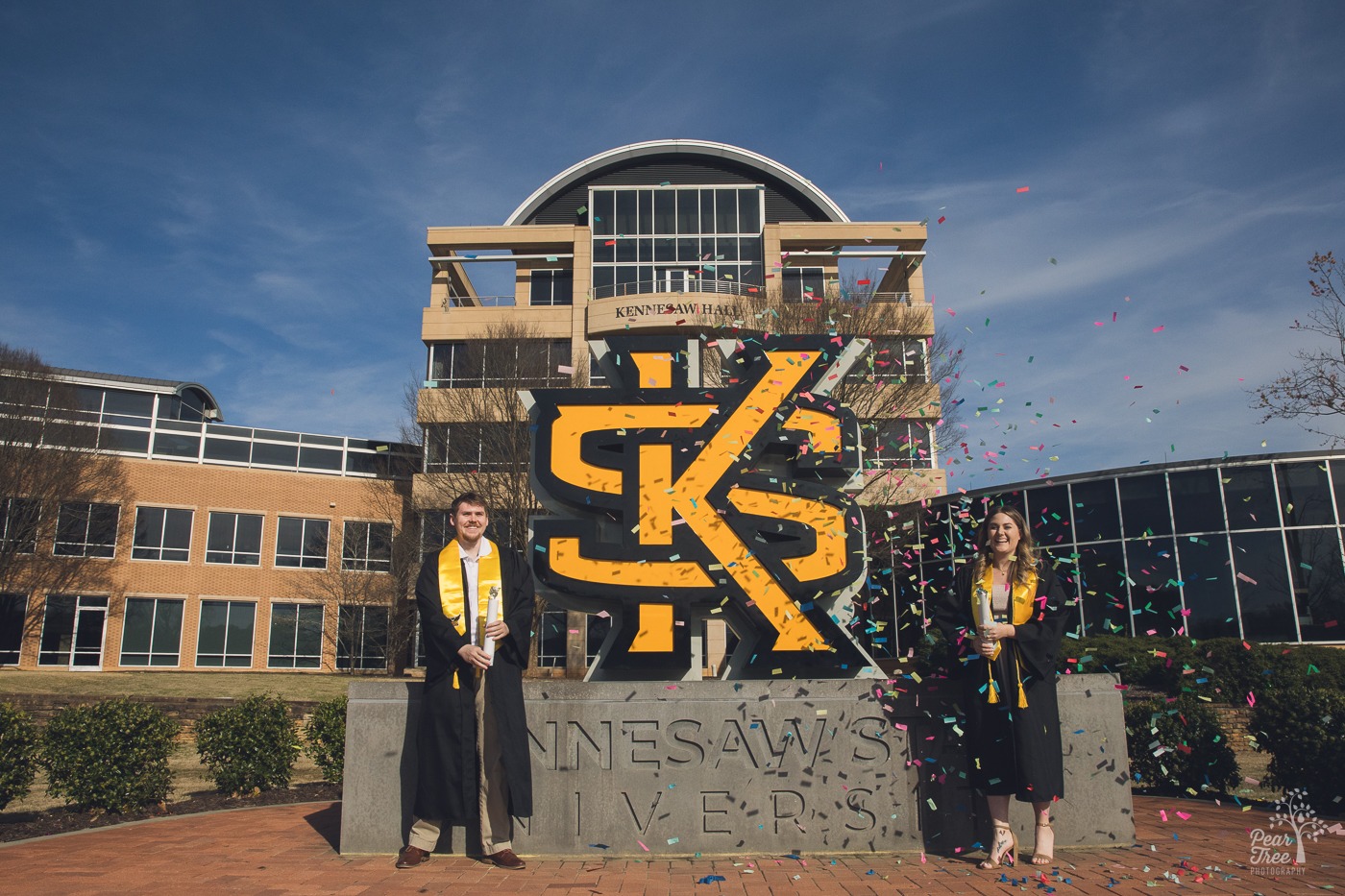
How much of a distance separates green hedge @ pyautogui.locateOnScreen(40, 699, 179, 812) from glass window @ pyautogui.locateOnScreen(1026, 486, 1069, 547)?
21.4 metres

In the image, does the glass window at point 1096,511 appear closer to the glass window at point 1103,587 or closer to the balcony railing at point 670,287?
the glass window at point 1103,587

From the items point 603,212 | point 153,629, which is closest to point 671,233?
point 603,212

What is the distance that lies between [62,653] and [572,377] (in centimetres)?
1900

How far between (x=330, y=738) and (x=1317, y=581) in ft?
68.6

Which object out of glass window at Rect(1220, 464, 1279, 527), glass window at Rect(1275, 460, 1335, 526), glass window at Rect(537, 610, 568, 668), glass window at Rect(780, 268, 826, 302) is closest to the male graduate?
glass window at Rect(1220, 464, 1279, 527)

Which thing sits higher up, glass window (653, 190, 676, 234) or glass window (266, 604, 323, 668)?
glass window (653, 190, 676, 234)

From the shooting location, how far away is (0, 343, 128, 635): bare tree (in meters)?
26.0

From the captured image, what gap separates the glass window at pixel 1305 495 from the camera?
20.4 metres

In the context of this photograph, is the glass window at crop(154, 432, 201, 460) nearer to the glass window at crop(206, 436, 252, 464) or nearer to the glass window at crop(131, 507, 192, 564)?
the glass window at crop(206, 436, 252, 464)

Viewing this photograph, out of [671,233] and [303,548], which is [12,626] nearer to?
[303,548]

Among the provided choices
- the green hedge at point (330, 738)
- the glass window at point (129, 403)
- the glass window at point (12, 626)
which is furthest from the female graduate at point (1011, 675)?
the glass window at point (129, 403)

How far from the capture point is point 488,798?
5832 mm

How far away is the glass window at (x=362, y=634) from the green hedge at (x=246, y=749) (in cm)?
2209

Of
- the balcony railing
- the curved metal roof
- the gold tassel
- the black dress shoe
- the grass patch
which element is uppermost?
the curved metal roof
